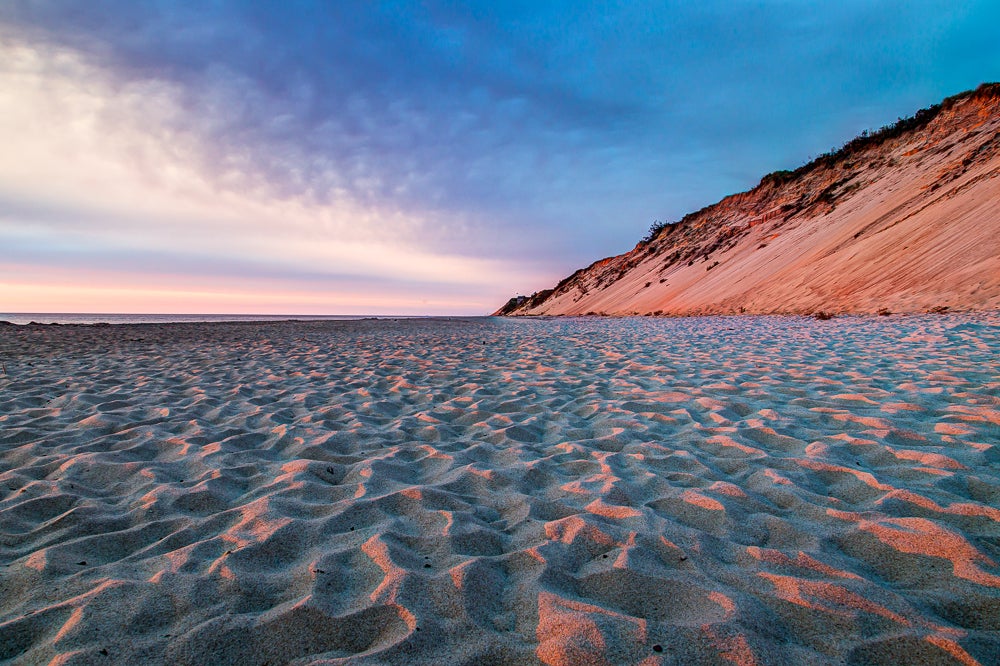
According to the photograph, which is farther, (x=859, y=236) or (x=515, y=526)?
(x=859, y=236)

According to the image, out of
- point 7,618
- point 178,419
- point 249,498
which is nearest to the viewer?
point 7,618

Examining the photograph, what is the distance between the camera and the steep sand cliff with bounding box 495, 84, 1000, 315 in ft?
41.4

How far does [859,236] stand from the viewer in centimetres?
1702

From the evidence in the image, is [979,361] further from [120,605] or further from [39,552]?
[39,552]

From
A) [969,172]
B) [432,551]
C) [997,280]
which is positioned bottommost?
[432,551]

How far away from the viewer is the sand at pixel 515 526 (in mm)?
1559

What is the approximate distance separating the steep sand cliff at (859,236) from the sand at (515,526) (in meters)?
9.58

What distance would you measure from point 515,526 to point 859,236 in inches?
763

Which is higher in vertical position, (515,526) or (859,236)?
(859,236)

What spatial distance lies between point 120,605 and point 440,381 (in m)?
4.52

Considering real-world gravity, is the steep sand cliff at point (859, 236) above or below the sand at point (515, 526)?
above

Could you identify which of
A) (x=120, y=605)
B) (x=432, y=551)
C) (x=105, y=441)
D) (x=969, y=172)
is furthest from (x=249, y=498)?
(x=969, y=172)

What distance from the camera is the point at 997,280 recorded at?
434 inches

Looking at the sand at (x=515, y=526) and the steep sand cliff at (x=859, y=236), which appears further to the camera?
the steep sand cliff at (x=859, y=236)
